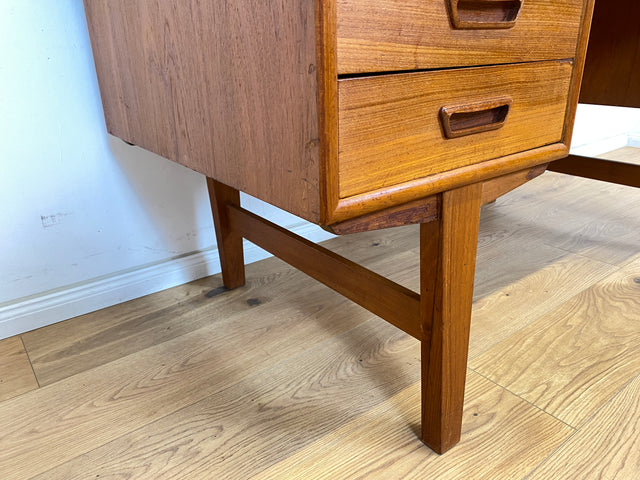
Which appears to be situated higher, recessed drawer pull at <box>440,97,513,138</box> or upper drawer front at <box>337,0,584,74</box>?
upper drawer front at <box>337,0,584,74</box>

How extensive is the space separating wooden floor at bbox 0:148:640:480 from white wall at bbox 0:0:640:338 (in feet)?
0.23

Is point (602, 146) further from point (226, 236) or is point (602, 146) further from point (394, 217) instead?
point (394, 217)

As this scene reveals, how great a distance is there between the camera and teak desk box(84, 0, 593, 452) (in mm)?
428

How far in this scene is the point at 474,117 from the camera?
0.54 meters

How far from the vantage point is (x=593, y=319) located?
996mm

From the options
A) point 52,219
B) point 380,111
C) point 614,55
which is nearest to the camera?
point 380,111

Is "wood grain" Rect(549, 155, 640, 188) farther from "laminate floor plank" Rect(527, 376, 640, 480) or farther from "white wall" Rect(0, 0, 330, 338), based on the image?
"white wall" Rect(0, 0, 330, 338)

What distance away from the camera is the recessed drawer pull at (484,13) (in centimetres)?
48

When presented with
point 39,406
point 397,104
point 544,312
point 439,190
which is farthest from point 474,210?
point 39,406

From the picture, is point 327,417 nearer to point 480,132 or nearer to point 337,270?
point 337,270

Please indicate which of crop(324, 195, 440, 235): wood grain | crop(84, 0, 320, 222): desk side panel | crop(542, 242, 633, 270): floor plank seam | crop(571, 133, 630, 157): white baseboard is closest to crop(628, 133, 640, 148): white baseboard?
crop(571, 133, 630, 157): white baseboard

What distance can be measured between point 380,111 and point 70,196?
0.78 m

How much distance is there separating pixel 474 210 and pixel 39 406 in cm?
76

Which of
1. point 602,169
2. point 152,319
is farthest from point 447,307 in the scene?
point 602,169
